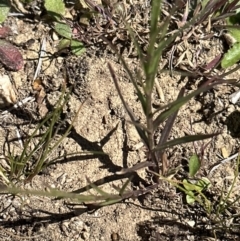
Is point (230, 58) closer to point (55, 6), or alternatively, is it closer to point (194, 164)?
point (194, 164)

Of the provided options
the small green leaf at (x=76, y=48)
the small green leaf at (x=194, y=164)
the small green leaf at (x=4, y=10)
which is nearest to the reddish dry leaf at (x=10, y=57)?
the small green leaf at (x=4, y=10)

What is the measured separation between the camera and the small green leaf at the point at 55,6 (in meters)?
1.95

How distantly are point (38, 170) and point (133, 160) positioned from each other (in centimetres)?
37

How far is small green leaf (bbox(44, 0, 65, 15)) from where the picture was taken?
1.95 meters

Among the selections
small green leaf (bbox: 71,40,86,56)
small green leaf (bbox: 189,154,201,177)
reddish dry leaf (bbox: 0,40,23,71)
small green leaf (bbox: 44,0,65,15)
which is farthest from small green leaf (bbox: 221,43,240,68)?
reddish dry leaf (bbox: 0,40,23,71)

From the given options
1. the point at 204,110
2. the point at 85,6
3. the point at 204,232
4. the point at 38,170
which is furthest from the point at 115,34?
the point at 204,232

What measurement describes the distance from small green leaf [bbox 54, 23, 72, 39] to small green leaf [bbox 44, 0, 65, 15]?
0.18ft

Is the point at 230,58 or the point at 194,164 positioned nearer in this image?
the point at 194,164

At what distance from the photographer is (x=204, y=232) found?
1765 millimetres

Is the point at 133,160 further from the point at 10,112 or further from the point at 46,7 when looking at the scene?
the point at 46,7

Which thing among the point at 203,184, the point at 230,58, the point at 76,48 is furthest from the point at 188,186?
the point at 76,48

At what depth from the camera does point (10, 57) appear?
191 cm

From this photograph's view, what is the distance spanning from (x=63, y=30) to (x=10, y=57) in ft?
0.79

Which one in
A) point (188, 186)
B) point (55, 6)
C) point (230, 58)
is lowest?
point (188, 186)
